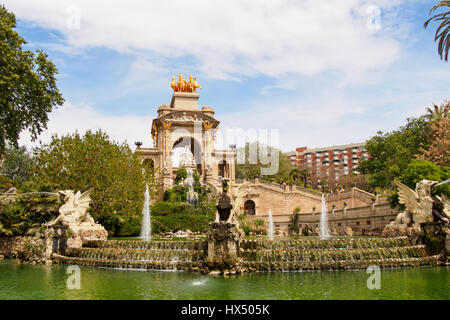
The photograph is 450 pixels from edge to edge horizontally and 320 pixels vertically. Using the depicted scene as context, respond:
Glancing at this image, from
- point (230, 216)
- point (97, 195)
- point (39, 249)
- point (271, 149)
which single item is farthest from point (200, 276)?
point (271, 149)

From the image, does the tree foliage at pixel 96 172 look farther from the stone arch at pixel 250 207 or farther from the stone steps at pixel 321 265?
the stone arch at pixel 250 207

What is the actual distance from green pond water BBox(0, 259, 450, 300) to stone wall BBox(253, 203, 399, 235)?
52.4 feet

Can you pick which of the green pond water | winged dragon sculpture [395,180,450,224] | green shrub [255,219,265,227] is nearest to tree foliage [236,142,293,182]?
green shrub [255,219,265,227]

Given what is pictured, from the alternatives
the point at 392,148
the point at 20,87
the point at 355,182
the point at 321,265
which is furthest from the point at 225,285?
the point at 355,182

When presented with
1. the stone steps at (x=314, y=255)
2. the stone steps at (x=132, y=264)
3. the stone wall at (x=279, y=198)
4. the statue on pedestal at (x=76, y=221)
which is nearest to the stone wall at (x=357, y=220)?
the stone wall at (x=279, y=198)

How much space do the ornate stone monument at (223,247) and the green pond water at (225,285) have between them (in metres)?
0.54

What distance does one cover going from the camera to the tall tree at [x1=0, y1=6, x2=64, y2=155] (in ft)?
57.2

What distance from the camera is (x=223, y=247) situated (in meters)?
13.7

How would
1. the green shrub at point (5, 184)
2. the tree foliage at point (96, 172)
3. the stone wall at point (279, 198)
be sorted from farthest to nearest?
Answer: 1. the green shrub at point (5, 184)
2. the stone wall at point (279, 198)
3. the tree foliage at point (96, 172)

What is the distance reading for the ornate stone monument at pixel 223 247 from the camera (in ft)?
44.4

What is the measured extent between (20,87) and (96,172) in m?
8.24

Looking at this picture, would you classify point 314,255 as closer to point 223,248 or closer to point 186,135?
point 223,248

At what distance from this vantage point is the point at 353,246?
613 inches

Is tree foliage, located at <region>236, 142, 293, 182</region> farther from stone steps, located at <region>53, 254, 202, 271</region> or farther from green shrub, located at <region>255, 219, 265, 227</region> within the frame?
stone steps, located at <region>53, 254, 202, 271</region>
